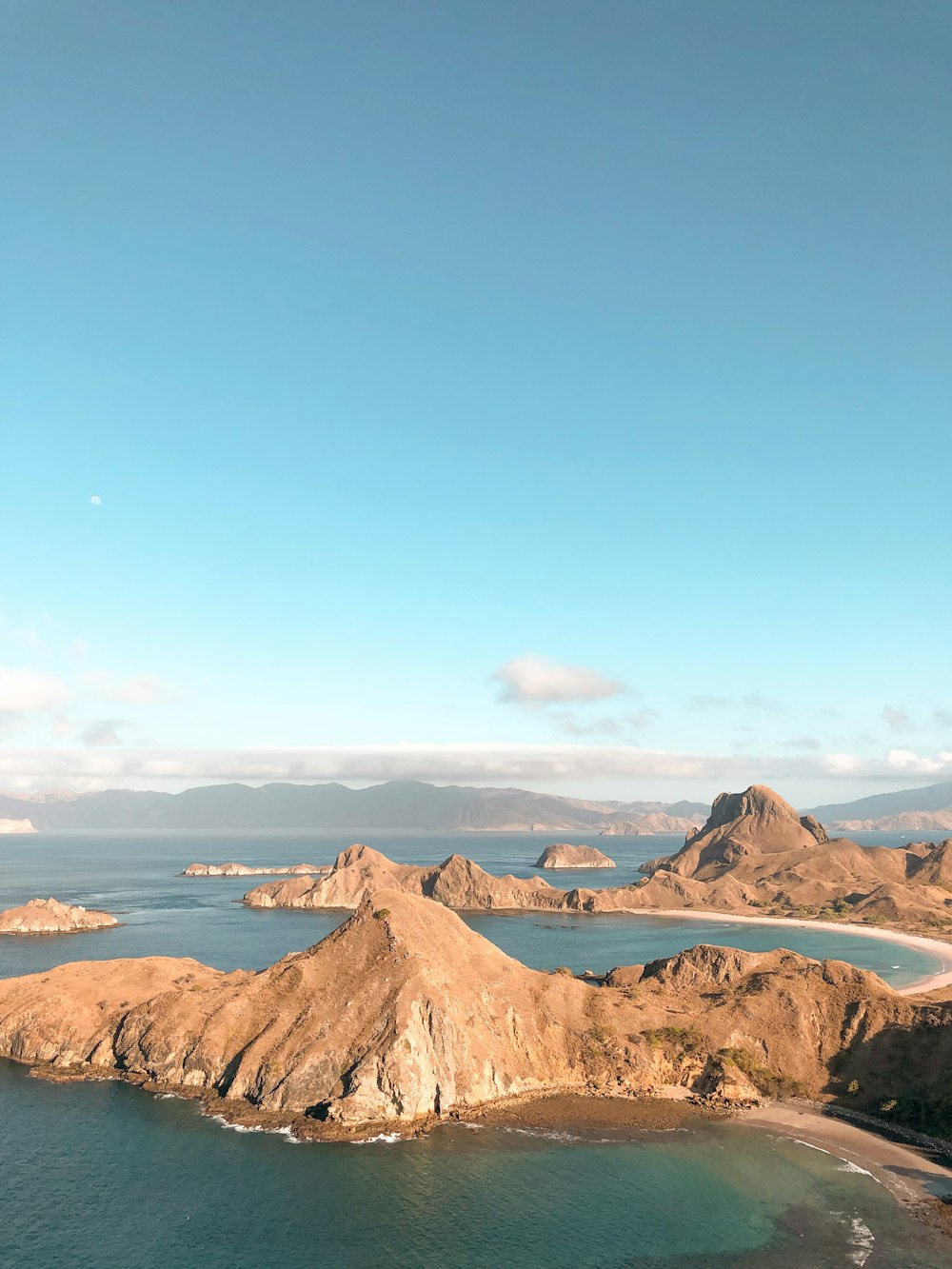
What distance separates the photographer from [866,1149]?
274 feet

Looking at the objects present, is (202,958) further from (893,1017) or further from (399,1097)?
(893,1017)

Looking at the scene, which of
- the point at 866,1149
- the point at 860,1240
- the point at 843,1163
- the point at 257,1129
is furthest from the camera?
the point at 257,1129

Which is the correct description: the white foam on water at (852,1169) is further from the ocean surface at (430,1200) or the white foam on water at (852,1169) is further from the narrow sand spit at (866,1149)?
the ocean surface at (430,1200)

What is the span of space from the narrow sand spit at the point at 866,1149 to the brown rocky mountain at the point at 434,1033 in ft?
16.1

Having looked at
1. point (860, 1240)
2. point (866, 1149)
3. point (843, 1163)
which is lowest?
point (866, 1149)

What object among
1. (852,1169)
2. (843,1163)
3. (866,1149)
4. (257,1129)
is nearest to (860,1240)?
(852,1169)

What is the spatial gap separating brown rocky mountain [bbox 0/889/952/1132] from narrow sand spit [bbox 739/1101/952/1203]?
490 cm

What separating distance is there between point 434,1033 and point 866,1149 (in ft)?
152

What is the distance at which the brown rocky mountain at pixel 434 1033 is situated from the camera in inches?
3546

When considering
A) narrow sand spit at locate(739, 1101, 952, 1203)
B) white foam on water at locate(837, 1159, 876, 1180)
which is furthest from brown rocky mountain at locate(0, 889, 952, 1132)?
white foam on water at locate(837, 1159, 876, 1180)

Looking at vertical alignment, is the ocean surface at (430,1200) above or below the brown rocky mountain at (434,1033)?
below

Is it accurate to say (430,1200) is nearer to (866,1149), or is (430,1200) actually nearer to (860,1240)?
(860,1240)

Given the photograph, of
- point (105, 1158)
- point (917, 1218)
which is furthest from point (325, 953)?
point (917, 1218)

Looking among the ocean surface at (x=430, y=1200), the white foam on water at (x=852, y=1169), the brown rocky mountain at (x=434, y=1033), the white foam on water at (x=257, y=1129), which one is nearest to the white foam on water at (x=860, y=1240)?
the ocean surface at (x=430, y=1200)
